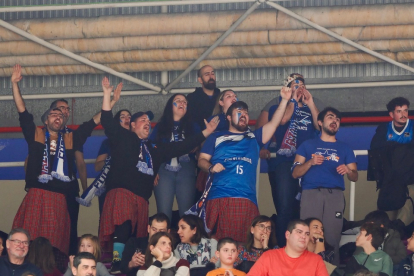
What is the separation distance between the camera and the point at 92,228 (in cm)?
1205

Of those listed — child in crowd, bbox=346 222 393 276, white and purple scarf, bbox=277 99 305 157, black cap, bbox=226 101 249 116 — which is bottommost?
child in crowd, bbox=346 222 393 276

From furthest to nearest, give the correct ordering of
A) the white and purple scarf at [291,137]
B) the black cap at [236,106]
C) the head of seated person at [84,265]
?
the white and purple scarf at [291,137], the black cap at [236,106], the head of seated person at [84,265]

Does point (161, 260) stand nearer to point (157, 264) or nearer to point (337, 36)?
point (157, 264)

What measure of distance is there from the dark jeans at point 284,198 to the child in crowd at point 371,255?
99 centimetres

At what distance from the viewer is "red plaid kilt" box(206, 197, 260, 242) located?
878 cm

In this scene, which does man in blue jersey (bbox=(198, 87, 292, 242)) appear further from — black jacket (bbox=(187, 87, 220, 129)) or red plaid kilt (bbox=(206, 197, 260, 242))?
black jacket (bbox=(187, 87, 220, 129))

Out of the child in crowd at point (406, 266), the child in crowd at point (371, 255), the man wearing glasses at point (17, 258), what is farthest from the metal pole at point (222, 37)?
the man wearing glasses at point (17, 258)

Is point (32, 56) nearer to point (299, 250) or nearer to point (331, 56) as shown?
point (331, 56)

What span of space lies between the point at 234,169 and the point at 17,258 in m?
2.14

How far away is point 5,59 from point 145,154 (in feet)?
8.37

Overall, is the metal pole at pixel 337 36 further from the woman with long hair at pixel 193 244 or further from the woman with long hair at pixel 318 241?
the woman with long hair at pixel 193 244

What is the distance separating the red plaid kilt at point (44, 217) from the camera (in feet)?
29.4

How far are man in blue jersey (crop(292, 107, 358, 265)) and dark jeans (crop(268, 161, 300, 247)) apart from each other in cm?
24

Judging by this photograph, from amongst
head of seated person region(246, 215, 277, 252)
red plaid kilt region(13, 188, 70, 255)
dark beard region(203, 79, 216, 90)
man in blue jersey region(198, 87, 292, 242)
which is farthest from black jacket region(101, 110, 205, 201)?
head of seated person region(246, 215, 277, 252)
